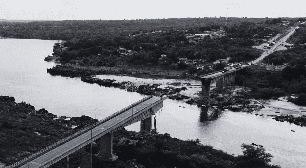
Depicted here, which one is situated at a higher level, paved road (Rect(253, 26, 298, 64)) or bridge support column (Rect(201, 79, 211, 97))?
paved road (Rect(253, 26, 298, 64))

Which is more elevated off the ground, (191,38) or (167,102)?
(191,38)

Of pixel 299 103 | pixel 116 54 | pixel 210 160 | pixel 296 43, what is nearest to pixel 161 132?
pixel 210 160

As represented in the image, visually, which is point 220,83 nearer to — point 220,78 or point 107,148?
point 220,78

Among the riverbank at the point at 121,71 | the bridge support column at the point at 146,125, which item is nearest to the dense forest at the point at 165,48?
the riverbank at the point at 121,71

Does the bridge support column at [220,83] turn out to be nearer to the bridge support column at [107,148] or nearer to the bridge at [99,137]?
the bridge at [99,137]

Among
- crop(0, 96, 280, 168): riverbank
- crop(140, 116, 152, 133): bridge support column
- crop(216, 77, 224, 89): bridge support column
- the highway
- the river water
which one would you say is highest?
the highway

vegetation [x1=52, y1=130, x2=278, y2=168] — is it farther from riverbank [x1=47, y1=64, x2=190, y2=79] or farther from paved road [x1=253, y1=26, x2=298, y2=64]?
paved road [x1=253, y1=26, x2=298, y2=64]

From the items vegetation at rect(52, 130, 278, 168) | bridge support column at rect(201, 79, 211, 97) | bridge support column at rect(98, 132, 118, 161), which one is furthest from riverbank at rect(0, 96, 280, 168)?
bridge support column at rect(201, 79, 211, 97)

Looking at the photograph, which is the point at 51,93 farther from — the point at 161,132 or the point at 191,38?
the point at 191,38
